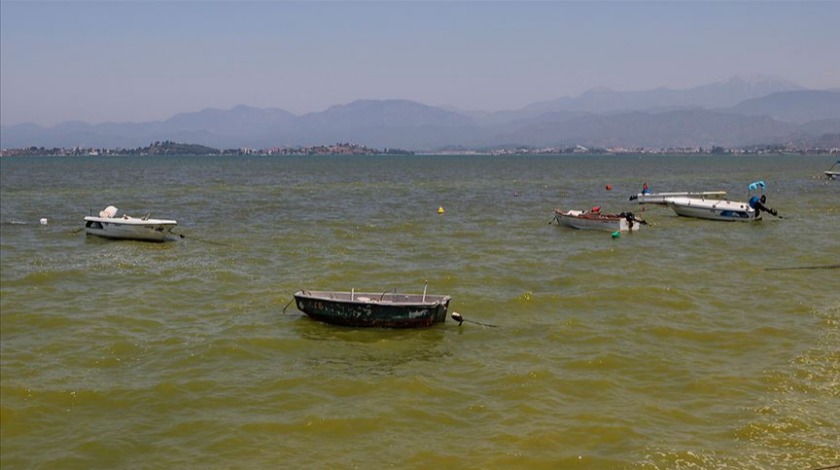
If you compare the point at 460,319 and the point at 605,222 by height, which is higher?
the point at 605,222

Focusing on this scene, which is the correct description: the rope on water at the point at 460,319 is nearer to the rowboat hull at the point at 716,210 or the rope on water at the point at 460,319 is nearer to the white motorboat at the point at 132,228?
the white motorboat at the point at 132,228

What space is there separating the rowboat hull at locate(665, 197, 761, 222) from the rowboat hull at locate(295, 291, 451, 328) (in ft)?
124

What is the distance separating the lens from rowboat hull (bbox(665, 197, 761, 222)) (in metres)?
55.4

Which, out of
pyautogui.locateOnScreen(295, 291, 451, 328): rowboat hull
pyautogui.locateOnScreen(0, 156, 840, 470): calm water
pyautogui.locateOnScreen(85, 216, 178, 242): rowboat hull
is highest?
pyautogui.locateOnScreen(85, 216, 178, 242): rowboat hull

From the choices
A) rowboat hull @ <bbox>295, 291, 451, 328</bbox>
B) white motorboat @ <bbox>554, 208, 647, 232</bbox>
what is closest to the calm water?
rowboat hull @ <bbox>295, 291, 451, 328</bbox>

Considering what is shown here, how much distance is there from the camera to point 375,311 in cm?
2525

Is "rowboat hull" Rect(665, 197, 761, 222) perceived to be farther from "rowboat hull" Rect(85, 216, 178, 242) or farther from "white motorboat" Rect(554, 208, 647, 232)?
"rowboat hull" Rect(85, 216, 178, 242)

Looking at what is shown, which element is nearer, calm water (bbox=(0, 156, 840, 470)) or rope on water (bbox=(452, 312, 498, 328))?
calm water (bbox=(0, 156, 840, 470))

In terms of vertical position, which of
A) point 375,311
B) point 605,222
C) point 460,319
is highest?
point 605,222

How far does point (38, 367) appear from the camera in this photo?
2220 cm

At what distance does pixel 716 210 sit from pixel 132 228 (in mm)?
42661

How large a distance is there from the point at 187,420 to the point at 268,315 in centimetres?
945

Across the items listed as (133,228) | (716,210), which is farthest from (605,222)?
(133,228)

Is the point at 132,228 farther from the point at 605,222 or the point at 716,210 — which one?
the point at 716,210
